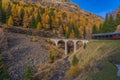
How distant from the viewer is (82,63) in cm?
6181

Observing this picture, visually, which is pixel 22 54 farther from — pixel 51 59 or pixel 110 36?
pixel 110 36

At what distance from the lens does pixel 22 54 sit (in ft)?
254

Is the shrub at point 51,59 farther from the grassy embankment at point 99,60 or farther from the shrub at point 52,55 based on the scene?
the grassy embankment at point 99,60

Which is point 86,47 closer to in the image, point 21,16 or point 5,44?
point 5,44

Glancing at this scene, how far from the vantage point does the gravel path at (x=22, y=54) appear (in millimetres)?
68238

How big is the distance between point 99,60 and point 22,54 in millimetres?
32438

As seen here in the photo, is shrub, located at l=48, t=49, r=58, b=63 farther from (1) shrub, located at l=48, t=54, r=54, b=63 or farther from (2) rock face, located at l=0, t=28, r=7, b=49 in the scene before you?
(2) rock face, located at l=0, t=28, r=7, b=49

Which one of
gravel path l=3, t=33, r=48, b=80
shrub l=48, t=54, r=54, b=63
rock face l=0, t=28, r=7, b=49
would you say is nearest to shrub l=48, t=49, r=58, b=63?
shrub l=48, t=54, r=54, b=63

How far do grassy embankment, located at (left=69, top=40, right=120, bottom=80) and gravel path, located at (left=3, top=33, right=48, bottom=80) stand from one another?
584 inches

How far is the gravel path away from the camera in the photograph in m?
68.2

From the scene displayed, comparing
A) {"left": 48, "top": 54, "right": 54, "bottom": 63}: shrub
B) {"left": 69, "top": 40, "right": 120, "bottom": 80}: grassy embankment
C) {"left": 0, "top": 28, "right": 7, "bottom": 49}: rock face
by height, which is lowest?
{"left": 48, "top": 54, "right": 54, "bottom": 63}: shrub

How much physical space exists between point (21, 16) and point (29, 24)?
702 centimetres

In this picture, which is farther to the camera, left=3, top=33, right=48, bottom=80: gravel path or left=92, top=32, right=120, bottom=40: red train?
left=92, top=32, right=120, bottom=40: red train

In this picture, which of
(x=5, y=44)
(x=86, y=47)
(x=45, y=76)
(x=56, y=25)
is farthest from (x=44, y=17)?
(x=45, y=76)
